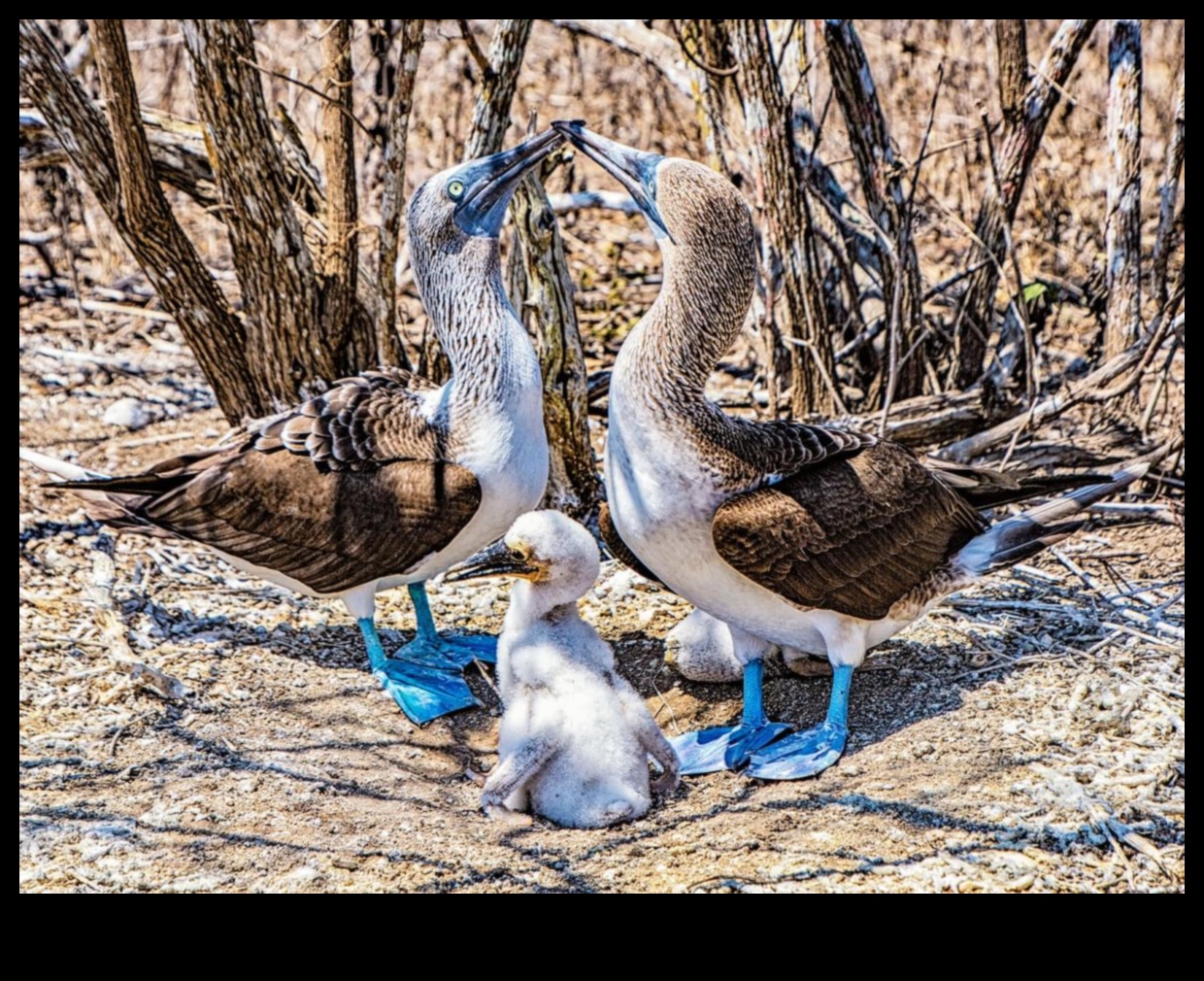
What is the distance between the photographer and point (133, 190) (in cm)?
573

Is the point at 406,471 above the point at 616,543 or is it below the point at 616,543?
above

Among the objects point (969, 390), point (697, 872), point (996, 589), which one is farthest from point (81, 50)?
point (697, 872)

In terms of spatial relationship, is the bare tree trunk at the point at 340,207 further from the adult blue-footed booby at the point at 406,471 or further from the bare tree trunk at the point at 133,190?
the adult blue-footed booby at the point at 406,471

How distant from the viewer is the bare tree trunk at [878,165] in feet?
21.3

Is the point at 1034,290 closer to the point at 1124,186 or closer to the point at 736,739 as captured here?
the point at 1124,186

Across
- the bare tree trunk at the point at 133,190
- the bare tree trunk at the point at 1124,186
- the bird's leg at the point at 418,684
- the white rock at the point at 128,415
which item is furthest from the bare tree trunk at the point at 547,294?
the white rock at the point at 128,415

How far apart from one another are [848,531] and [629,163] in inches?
55.0

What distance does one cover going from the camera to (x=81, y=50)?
8.50 m

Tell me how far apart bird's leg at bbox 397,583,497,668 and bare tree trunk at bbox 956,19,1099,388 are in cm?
271

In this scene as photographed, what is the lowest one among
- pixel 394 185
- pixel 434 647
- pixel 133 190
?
pixel 434 647

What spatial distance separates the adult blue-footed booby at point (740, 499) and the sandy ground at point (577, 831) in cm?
35

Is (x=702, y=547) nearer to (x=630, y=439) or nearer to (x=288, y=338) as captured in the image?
(x=630, y=439)

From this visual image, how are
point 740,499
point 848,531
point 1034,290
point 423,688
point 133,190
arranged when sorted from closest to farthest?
point 740,499, point 848,531, point 423,688, point 133,190, point 1034,290

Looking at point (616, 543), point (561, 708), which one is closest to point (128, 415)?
point (616, 543)
